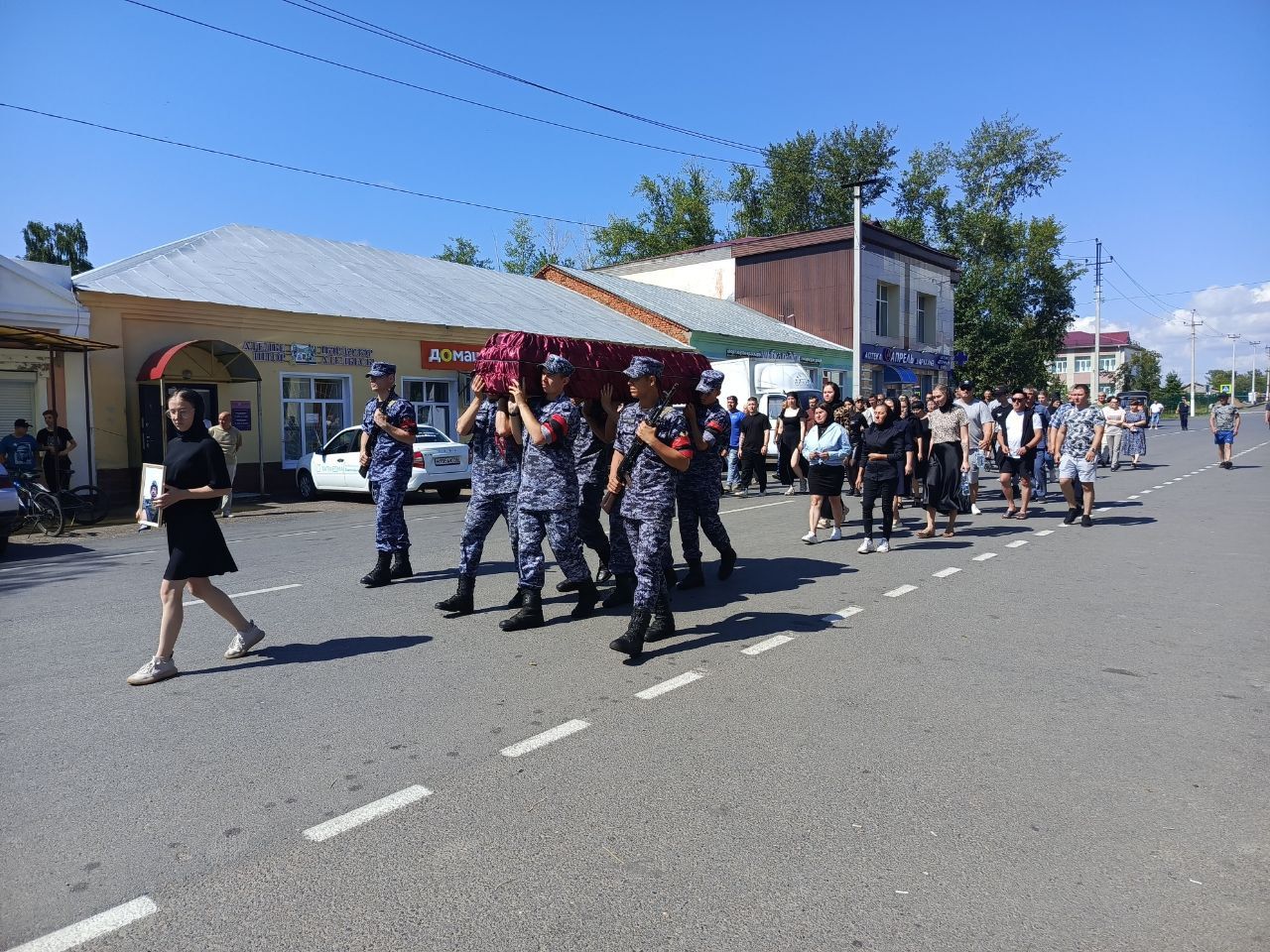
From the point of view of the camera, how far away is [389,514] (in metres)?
8.01

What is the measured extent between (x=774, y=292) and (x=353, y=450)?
25460mm

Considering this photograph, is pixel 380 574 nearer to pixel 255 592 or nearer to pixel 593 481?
pixel 255 592

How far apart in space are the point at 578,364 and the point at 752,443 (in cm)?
1016

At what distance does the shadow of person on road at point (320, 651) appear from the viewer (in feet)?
18.4

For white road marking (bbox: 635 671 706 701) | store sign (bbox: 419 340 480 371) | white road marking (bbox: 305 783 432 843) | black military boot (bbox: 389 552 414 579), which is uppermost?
store sign (bbox: 419 340 480 371)

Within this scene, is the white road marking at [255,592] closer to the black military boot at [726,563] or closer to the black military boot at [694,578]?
the black military boot at [694,578]

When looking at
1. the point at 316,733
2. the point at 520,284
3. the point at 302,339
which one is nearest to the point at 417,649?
the point at 316,733

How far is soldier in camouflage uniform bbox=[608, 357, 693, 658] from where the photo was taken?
5676 mm

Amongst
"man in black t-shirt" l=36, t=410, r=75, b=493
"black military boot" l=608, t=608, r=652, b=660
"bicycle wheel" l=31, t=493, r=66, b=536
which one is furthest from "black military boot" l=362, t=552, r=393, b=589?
"man in black t-shirt" l=36, t=410, r=75, b=493

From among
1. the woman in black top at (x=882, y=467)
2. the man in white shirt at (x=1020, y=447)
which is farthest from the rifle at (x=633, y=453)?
the man in white shirt at (x=1020, y=447)

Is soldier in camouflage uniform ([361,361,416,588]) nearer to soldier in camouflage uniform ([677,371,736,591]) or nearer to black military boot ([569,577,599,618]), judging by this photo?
black military boot ([569,577,599,618])

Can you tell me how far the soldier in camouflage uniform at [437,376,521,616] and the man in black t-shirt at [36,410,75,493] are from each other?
1120 cm

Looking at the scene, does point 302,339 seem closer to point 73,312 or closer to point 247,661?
point 73,312

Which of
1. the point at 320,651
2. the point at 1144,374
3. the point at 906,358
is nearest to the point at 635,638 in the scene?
the point at 320,651
